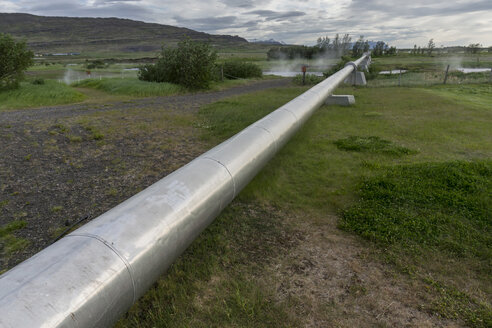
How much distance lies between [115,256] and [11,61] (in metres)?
18.5

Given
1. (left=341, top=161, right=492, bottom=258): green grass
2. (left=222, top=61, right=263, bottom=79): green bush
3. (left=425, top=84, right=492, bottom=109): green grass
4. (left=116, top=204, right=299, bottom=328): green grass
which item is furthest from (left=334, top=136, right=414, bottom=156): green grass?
(left=222, top=61, right=263, bottom=79): green bush

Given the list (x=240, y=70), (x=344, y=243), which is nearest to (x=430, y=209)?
(x=344, y=243)

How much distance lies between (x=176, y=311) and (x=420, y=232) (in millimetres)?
3665

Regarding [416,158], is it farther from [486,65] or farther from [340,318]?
[486,65]

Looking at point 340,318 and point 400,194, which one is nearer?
point 340,318

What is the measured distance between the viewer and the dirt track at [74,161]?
16.7 ft

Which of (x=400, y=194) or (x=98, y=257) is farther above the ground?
(x=98, y=257)

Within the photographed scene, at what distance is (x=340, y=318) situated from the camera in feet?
10.1

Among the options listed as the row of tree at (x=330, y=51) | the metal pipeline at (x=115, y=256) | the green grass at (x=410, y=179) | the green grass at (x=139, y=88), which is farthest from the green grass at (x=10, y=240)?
the row of tree at (x=330, y=51)

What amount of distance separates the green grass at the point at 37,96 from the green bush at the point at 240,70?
573 inches

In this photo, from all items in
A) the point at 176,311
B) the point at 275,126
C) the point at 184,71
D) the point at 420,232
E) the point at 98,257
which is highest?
the point at 184,71

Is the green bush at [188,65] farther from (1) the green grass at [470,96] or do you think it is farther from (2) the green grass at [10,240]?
(2) the green grass at [10,240]

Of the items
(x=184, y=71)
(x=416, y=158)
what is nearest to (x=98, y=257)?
(x=416, y=158)

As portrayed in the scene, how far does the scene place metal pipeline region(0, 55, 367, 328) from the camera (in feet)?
6.40
